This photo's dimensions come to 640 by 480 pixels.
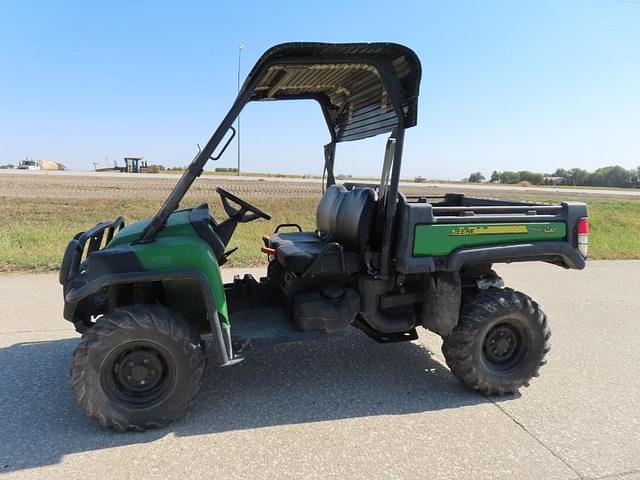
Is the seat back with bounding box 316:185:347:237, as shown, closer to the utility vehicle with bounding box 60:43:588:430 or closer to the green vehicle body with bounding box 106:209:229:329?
the utility vehicle with bounding box 60:43:588:430

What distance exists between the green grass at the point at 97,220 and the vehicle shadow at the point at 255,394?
11.8 feet

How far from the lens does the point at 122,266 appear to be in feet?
9.52

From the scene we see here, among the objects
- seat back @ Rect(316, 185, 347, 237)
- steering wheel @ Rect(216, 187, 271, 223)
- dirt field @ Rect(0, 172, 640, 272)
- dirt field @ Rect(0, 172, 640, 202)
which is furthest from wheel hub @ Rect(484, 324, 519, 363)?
dirt field @ Rect(0, 172, 640, 202)

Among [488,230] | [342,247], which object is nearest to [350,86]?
[342,247]

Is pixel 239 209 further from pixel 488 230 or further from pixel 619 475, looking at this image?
pixel 619 475

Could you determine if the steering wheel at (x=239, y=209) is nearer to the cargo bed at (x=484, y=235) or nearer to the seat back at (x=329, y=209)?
the seat back at (x=329, y=209)

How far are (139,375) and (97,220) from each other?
951 centimetres

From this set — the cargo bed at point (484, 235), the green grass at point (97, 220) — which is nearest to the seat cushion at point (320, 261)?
the cargo bed at point (484, 235)

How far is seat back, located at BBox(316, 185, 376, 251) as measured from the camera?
363 centimetres

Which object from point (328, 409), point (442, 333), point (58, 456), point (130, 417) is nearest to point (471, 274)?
point (442, 333)

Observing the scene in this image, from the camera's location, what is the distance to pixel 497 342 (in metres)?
3.72

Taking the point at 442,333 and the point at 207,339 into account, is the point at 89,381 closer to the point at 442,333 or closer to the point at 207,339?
the point at 207,339

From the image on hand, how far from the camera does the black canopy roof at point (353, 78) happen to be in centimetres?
311

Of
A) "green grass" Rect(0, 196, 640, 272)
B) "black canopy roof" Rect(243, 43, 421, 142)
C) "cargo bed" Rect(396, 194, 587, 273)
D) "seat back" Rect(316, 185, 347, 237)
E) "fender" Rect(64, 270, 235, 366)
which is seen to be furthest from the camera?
"green grass" Rect(0, 196, 640, 272)
